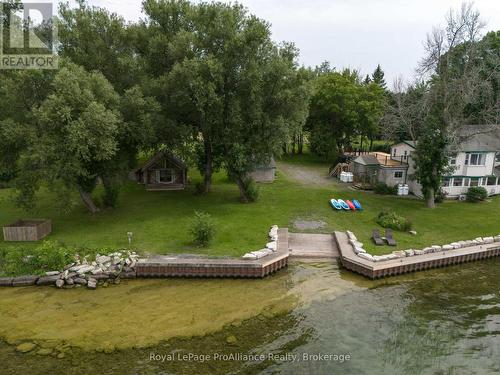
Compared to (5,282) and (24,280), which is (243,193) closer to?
(24,280)

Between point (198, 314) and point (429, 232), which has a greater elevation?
point (429, 232)

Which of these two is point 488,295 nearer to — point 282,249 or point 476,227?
point 476,227

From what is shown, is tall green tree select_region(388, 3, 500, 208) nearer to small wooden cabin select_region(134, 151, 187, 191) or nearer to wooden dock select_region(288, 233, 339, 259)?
wooden dock select_region(288, 233, 339, 259)

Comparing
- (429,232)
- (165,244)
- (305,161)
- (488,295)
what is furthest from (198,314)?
(305,161)

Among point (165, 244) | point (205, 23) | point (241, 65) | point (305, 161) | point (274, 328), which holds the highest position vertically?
point (205, 23)

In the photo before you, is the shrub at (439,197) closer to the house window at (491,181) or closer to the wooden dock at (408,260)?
the house window at (491,181)

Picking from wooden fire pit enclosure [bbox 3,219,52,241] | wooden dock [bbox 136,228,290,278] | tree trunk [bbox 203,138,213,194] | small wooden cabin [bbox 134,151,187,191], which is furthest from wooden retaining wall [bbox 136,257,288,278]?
small wooden cabin [bbox 134,151,187,191]

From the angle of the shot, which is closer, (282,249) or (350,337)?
(350,337)
